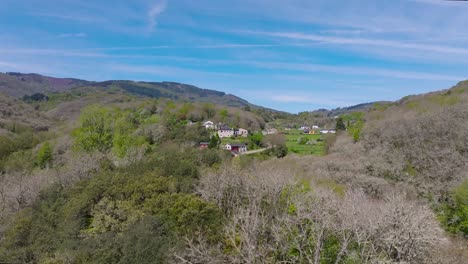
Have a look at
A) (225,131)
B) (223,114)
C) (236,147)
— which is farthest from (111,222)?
(223,114)

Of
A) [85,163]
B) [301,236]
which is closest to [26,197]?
[85,163]

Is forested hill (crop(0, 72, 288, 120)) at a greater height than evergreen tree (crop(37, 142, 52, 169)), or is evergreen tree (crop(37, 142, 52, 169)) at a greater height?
forested hill (crop(0, 72, 288, 120))

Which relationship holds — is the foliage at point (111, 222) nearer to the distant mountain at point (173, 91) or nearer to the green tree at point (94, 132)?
the green tree at point (94, 132)

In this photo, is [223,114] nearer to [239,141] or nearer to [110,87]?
[239,141]

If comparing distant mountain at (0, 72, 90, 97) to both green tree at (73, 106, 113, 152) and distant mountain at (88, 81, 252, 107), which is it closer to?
distant mountain at (88, 81, 252, 107)

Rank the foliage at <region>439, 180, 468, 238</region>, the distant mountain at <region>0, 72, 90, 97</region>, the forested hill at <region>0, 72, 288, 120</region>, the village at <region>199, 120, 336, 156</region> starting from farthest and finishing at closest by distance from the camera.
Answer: the forested hill at <region>0, 72, 288, 120</region> → the distant mountain at <region>0, 72, 90, 97</region> → the village at <region>199, 120, 336, 156</region> → the foliage at <region>439, 180, 468, 238</region>

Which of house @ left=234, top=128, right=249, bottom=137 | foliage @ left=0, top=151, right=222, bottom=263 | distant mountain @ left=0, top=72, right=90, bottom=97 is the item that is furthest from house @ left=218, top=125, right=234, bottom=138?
distant mountain @ left=0, top=72, right=90, bottom=97

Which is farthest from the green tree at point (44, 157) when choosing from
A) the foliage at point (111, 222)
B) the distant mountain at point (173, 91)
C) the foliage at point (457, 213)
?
the distant mountain at point (173, 91)

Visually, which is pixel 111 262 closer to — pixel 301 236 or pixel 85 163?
pixel 301 236
